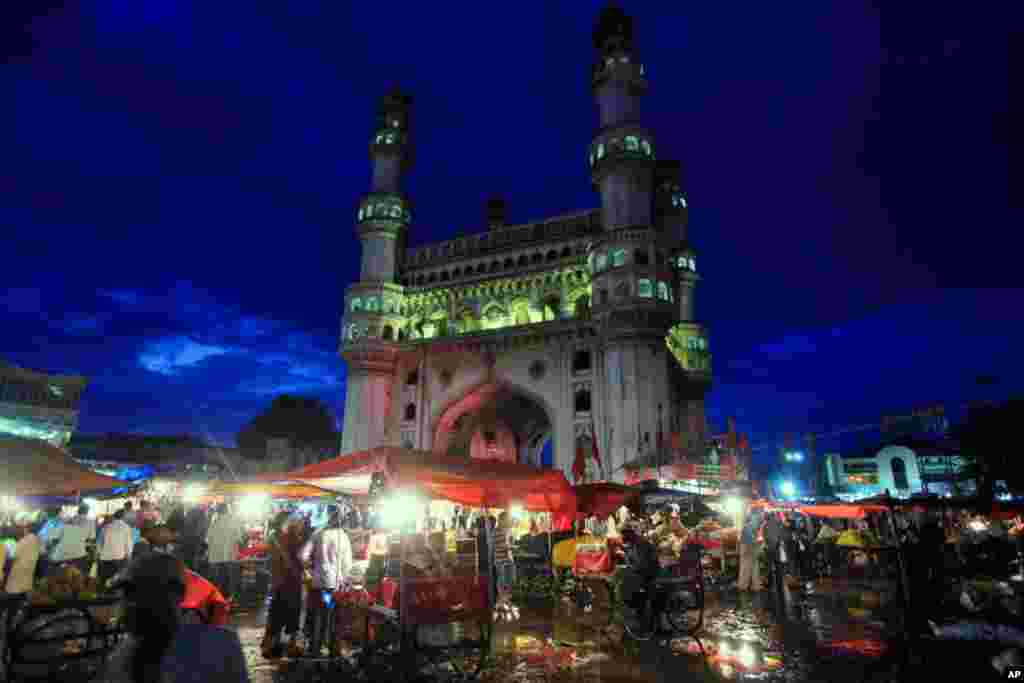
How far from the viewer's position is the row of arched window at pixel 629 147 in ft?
125

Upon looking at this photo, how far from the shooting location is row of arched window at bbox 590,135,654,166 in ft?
125

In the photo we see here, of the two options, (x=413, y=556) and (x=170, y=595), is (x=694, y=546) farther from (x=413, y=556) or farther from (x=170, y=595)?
(x=170, y=595)

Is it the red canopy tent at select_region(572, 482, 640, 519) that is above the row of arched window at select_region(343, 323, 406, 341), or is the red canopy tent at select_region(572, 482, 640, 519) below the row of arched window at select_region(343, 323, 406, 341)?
below

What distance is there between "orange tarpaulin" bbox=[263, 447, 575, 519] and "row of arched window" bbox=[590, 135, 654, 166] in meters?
31.9

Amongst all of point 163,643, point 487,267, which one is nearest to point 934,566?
point 163,643

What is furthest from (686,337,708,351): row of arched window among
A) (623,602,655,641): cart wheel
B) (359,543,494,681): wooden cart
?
(359,543,494,681): wooden cart

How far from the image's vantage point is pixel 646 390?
33625mm

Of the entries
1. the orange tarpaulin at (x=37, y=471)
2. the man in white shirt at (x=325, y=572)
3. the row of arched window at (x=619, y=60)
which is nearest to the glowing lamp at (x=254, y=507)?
the orange tarpaulin at (x=37, y=471)

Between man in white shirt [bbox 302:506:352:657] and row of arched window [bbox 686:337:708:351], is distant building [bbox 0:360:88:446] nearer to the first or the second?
man in white shirt [bbox 302:506:352:657]

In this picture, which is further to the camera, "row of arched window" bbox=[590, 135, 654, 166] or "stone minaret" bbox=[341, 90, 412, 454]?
"stone minaret" bbox=[341, 90, 412, 454]

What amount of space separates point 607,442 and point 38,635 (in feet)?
99.4

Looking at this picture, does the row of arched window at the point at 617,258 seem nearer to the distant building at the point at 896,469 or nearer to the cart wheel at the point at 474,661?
the cart wheel at the point at 474,661

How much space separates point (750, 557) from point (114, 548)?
51.4 feet

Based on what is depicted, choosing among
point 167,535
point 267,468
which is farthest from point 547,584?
point 267,468
